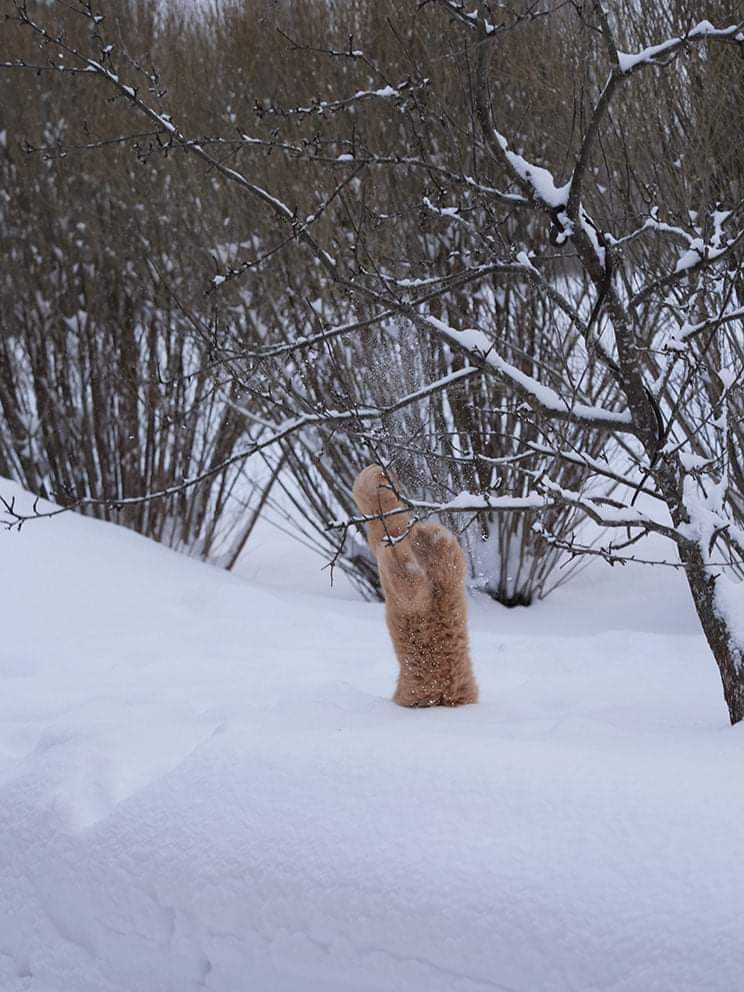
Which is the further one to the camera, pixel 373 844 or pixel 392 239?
pixel 392 239

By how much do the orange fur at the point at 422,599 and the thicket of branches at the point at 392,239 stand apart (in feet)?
0.87

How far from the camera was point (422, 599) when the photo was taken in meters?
2.84

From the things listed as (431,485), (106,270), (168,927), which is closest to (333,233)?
(106,270)

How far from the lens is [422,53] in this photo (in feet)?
17.7

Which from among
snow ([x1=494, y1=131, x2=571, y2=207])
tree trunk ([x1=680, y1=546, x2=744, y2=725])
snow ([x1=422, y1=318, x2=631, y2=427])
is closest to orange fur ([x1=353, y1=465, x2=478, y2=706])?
snow ([x1=422, y1=318, x2=631, y2=427])

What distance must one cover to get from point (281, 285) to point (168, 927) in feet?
13.7

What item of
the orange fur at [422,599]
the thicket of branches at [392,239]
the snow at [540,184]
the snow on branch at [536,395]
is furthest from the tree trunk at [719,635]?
the snow at [540,184]

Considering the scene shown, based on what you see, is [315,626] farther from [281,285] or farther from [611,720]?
[611,720]

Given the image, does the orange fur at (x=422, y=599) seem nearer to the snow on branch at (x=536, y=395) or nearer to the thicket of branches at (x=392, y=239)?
the thicket of branches at (x=392, y=239)

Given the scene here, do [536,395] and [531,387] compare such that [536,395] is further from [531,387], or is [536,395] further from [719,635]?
[719,635]

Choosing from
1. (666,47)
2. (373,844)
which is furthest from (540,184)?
(373,844)

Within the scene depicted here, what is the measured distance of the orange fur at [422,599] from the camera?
2828mm

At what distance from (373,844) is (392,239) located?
148 inches

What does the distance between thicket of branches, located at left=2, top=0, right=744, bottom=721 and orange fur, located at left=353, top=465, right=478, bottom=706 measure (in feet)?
0.87
